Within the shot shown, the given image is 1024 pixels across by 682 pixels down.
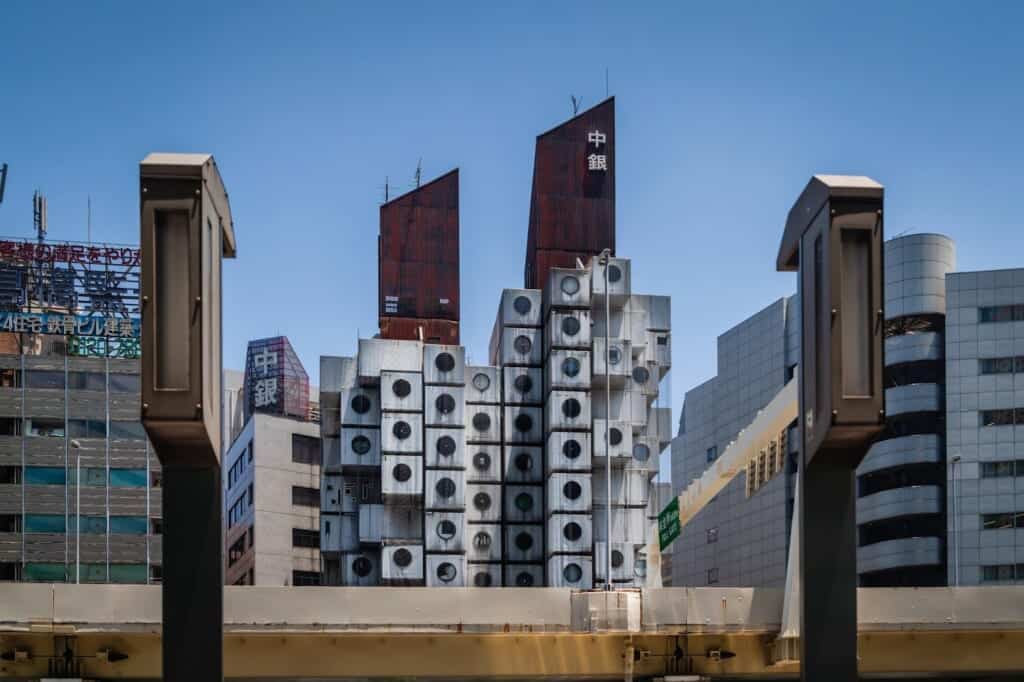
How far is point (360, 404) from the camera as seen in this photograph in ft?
246

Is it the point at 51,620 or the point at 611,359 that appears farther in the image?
the point at 611,359

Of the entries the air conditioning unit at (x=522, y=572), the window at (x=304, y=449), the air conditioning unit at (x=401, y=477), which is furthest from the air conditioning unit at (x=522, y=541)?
the window at (x=304, y=449)

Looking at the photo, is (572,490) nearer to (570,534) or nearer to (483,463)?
(570,534)

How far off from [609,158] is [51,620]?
6120cm

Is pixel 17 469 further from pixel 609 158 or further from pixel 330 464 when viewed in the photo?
pixel 609 158

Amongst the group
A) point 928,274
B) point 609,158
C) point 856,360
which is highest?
point 609,158

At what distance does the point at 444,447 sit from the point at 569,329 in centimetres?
929

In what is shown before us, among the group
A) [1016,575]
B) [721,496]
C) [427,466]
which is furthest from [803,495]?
[721,496]

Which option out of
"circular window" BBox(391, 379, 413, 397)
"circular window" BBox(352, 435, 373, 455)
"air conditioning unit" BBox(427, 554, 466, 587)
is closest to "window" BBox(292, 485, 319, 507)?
"circular window" BBox(352, 435, 373, 455)

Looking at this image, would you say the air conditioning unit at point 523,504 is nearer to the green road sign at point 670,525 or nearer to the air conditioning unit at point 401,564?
the air conditioning unit at point 401,564

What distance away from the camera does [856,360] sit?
14648 mm

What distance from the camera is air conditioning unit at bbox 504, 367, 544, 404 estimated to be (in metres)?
75.6

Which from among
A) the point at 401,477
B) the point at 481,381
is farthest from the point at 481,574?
the point at 481,381

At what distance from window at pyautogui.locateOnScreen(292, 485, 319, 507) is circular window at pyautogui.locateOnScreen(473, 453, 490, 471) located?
86.5 ft
